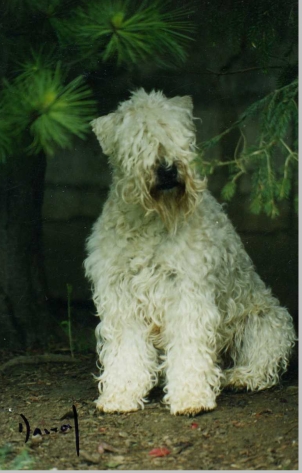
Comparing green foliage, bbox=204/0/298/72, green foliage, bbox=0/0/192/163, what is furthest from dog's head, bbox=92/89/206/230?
green foliage, bbox=204/0/298/72

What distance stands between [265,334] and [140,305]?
1049 mm

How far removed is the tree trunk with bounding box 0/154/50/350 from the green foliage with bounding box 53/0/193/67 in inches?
62.6

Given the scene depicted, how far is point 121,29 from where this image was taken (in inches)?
176

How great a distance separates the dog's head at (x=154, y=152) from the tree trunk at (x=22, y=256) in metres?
1.60

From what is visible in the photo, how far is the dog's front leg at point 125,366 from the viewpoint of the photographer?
16.5 feet

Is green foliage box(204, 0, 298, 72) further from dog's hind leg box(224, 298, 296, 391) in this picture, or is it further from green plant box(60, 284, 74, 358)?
green plant box(60, 284, 74, 358)

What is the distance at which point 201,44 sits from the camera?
6398 mm

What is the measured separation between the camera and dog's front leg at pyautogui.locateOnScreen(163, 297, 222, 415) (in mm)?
4926

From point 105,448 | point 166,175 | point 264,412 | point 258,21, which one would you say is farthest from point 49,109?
point 264,412

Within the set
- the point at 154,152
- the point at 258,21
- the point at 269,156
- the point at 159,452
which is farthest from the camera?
the point at 258,21

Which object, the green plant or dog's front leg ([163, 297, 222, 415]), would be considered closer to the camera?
dog's front leg ([163, 297, 222, 415])

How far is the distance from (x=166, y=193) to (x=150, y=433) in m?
1.42

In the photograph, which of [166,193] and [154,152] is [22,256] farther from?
[154,152]

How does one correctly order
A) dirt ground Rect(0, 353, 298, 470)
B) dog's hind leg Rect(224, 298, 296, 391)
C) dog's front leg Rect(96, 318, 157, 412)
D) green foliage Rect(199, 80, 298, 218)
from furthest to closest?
dog's hind leg Rect(224, 298, 296, 391) < dog's front leg Rect(96, 318, 157, 412) < dirt ground Rect(0, 353, 298, 470) < green foliage Rect(199, 80, 298, 218)
